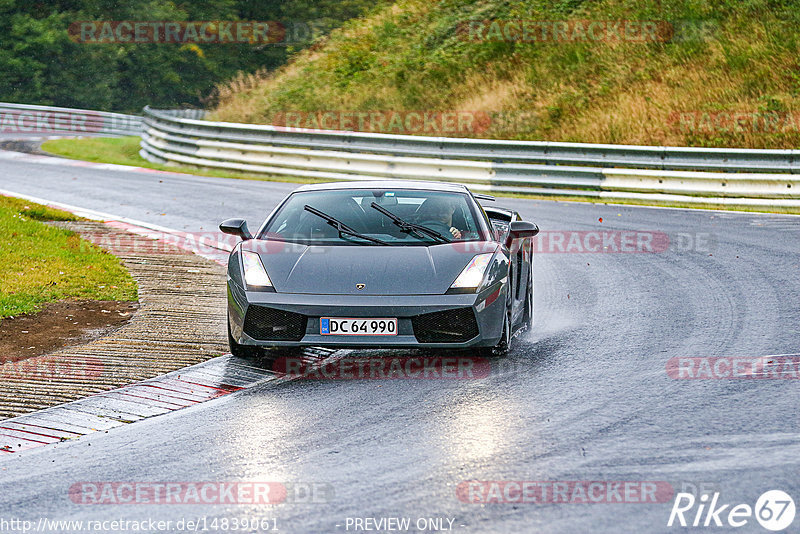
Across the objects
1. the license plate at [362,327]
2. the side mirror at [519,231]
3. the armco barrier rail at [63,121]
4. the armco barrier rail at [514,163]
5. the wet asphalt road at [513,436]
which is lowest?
the armco barrier rail at [63,121]

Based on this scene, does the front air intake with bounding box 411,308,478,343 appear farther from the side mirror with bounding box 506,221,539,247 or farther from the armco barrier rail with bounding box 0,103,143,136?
the armco barrier rail with bounding box 0,103,143,136

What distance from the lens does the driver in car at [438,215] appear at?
29.1 feet

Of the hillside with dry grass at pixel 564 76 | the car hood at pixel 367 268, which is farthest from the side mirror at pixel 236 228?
the hillside with dry grass at pixel 564 76

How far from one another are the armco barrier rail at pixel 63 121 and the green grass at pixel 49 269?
27366 millimetres

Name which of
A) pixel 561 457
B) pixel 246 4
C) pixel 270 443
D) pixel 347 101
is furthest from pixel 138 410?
pixel 246 4

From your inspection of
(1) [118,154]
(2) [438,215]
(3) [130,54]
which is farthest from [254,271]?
(3) [130,54]

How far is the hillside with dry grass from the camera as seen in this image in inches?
987

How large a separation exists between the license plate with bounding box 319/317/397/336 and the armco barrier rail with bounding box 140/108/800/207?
13.1 meters

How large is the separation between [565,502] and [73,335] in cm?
528

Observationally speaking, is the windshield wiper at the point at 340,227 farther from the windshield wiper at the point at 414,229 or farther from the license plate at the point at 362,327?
the license plate at the point at 362,327

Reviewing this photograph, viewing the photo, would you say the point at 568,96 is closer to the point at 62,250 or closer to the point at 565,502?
the point at 62,250

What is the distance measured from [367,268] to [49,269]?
5035 mm

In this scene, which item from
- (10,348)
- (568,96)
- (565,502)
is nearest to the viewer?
(565,502)

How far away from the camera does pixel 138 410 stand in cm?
701
